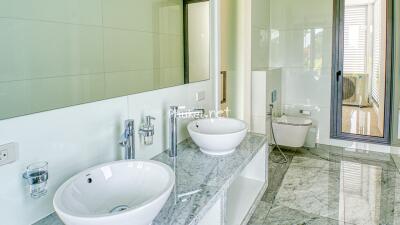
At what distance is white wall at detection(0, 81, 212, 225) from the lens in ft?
3.68

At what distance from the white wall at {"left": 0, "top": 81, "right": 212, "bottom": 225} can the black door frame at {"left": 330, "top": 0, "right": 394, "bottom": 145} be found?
3.25 metres

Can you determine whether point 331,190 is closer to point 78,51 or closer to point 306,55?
point 306,55

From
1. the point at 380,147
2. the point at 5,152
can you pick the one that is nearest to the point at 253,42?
the point at 380,147

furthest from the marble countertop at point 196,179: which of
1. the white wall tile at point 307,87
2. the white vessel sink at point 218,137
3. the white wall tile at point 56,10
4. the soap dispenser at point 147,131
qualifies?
the white wall tile at point 307,87

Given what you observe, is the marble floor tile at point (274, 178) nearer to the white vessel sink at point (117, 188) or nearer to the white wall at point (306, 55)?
the white wall at point (306, 55)

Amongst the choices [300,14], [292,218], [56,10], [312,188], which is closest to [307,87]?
[300,14]

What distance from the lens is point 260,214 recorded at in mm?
2633

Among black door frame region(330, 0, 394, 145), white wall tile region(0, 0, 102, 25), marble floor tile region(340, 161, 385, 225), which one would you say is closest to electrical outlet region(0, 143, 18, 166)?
white wall tile region(0, 0, 102, 25)

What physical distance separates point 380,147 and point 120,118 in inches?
149

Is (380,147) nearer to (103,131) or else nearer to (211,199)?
(211,199)

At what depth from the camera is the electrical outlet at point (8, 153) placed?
3.54 feet

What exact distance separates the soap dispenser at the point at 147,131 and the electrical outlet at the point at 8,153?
701mm

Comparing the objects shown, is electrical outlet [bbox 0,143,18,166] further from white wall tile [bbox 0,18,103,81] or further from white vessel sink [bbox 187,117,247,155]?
white vessel sink [bbox 187,117,247,155]

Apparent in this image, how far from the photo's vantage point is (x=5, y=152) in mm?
1088
